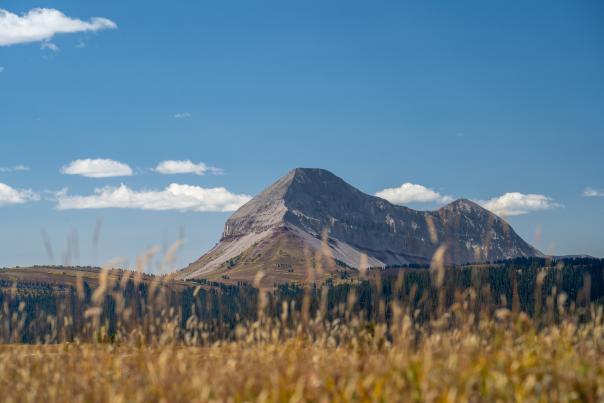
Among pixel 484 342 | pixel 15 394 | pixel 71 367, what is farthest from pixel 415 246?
pixel 15 394

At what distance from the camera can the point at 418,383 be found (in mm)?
9008

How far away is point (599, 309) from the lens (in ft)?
40.8

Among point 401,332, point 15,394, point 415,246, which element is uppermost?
point 415,246

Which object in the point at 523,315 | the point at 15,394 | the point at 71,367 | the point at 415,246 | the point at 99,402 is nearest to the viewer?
the point at 99,402

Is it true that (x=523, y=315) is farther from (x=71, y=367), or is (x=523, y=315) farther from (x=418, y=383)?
(x=71, y=367)

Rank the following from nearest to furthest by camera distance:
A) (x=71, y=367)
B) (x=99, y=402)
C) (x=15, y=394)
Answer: (x=99, y=402) → (x=15, y=394) → (x=71, y=367)

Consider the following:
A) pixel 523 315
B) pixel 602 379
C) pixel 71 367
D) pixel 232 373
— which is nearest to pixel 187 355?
pixel 71 367

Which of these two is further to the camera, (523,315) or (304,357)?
(304,357)

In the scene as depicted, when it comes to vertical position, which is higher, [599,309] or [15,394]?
[599,309]

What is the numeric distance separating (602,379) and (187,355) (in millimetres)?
7204

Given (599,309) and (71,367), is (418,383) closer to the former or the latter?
(599,309)

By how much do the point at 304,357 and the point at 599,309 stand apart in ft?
18.2

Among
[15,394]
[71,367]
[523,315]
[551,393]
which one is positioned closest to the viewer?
[551,393]

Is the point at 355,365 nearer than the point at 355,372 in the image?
No
